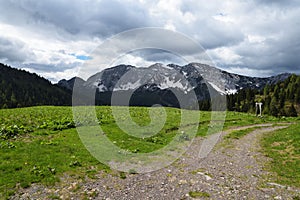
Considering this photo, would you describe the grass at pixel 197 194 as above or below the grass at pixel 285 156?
below

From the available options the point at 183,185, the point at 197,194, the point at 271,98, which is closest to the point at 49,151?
the point at 183,185

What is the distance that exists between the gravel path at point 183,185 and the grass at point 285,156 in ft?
2.69

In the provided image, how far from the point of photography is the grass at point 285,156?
13938 millimetres

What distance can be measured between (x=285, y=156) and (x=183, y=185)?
10.8m

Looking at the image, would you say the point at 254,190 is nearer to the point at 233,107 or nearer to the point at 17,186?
the point at 17,186

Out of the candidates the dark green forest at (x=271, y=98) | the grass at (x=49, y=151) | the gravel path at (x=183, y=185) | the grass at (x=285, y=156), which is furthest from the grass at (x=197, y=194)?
the dark green forest at (x=271, y=98)

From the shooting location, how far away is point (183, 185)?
12.4 m

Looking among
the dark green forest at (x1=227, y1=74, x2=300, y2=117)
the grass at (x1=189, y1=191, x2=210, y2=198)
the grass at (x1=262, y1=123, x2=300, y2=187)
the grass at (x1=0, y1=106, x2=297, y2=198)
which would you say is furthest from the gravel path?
the dark green forest at (x1=227, y1=74, x2=300, y2=117)

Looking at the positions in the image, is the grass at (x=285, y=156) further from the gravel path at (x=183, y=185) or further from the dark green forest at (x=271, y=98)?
the dark green forest at (x=271, y=98)

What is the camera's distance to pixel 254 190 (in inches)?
471

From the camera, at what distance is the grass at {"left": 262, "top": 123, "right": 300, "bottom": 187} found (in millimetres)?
13938

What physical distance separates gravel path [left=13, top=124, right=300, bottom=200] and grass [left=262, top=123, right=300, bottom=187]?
820 millimetres

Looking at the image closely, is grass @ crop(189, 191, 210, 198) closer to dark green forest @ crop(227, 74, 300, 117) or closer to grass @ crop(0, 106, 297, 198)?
grass @ crop(0, 106, 297, 198)

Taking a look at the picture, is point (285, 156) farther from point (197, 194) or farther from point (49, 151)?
point (49, 151)
